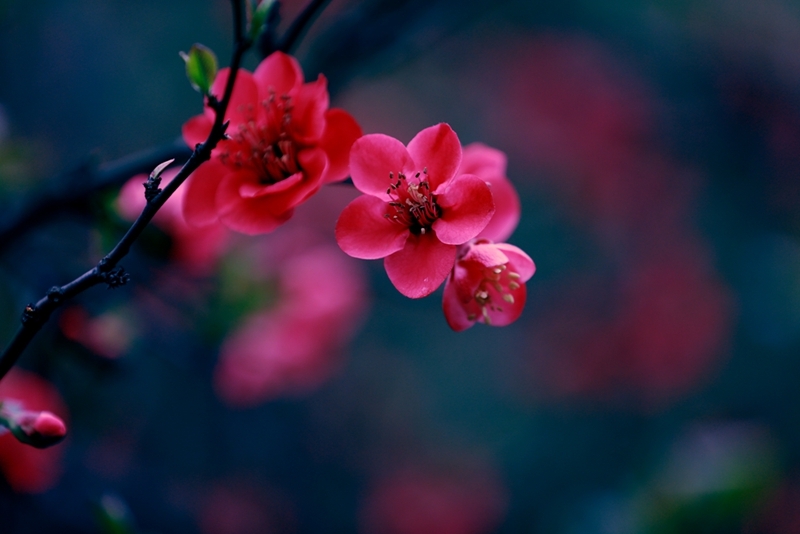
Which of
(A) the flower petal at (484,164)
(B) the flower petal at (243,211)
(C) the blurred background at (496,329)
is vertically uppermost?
(C) the blurred background at (496,329)

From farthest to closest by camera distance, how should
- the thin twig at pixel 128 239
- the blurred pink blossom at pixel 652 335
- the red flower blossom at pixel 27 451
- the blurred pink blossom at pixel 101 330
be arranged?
the blurred pink blossom at pixel 652 335 < the blurred pink blossom at pixel 101 330 < the red flower blossom at pixel 27 451 < the thin twig at pixel 128 239

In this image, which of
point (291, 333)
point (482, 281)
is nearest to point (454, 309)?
point (482, 281)

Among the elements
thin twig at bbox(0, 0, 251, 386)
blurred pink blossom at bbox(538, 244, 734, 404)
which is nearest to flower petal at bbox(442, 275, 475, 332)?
thin twig at bbox(0, 0, 251, 386)

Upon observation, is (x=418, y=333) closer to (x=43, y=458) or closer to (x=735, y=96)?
(x=735, y=96)

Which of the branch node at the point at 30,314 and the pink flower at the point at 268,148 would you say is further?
the pink flower at the point at 268,148


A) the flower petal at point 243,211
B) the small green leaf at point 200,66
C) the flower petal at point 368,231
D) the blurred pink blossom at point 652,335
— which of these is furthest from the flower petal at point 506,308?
the blurred pink blossom at point 652,335

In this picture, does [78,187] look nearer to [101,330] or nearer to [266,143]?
[266,143]

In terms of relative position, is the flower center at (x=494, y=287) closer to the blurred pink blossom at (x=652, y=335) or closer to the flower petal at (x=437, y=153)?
the flower petal at (x=437, y=153)

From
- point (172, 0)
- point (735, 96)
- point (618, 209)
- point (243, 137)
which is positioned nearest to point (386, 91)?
point (172, 0)
